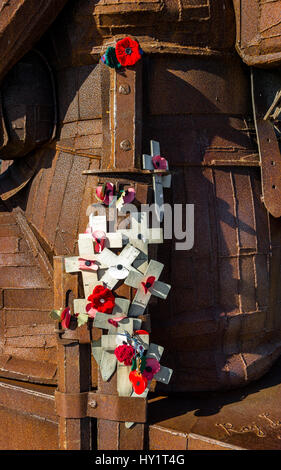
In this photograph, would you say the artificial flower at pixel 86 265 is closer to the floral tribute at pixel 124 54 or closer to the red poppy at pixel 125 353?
the red poppy at pixel 125 353

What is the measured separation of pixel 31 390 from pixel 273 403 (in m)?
1.52

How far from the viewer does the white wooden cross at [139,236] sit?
310 centimetres

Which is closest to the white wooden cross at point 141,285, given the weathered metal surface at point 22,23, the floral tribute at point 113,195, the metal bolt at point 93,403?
the floral tribute at point 113,195

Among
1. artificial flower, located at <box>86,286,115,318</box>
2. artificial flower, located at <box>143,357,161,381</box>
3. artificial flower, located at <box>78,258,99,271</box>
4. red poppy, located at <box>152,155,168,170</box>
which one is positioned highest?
red poppy, located at <box>152,155,168,170</box>

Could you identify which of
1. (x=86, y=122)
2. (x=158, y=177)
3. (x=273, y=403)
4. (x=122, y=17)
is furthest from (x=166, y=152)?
(x=273, y=403)

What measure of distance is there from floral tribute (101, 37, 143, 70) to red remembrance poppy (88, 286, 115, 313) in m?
1.29

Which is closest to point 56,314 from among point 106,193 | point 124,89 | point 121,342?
point 121,342

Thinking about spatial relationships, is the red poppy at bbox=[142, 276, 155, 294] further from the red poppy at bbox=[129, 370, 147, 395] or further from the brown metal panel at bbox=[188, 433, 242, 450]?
the brown metal panel at bbox=[188, 433, 242, 450]

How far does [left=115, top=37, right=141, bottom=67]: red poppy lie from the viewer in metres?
3.19

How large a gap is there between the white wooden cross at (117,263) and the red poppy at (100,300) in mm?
63

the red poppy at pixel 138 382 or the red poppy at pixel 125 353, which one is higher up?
the red poppy at pixel 125 353

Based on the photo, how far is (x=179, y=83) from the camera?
11.4 feet

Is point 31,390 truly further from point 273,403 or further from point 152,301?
point 273,403

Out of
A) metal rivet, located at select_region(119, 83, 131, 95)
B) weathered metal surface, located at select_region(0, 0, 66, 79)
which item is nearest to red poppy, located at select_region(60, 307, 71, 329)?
metal rivet, located at select_region(119, 83, 131, 95)
